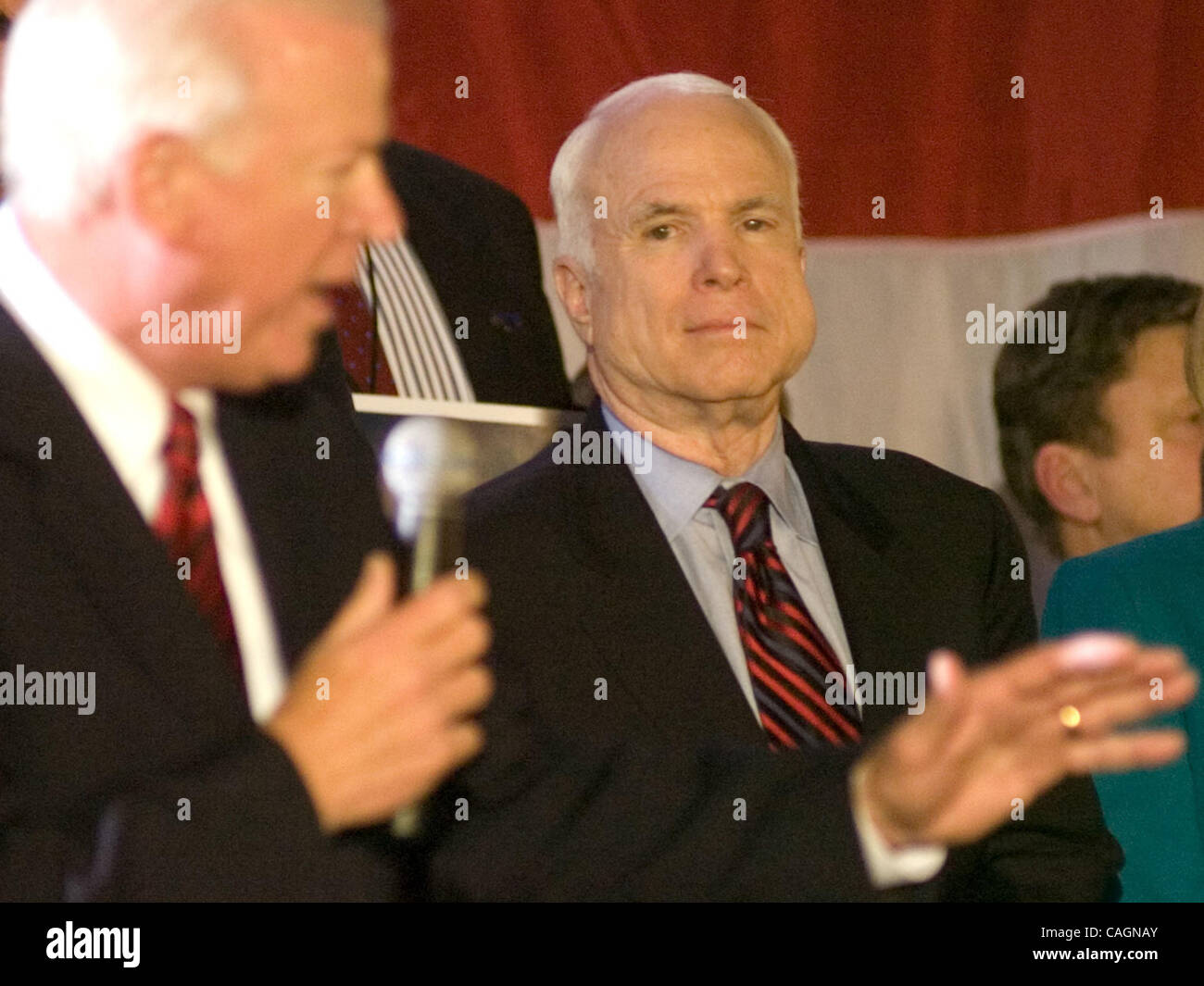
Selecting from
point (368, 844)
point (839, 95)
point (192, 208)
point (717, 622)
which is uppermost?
point (839, 95)

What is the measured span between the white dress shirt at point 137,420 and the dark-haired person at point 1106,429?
1294mm

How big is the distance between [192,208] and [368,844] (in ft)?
1.87

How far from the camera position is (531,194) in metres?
2.37

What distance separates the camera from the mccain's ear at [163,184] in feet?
4.62

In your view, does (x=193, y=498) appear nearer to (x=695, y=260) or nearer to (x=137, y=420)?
(x=137, y=420)

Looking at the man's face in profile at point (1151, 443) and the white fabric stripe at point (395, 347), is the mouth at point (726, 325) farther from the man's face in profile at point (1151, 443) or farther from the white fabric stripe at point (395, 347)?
the man's face in profile at point (1151, 443)

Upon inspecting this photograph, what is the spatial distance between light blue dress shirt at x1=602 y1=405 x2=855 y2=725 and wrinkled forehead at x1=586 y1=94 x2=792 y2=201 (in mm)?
280

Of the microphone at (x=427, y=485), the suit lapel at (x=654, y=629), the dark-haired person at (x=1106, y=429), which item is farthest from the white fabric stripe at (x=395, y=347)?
the dark-haired person at (x=1106, y=429)

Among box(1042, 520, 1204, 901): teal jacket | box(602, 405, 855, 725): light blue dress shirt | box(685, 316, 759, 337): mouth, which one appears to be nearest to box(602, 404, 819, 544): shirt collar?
box(602, 405, 855, 725): light blue dress shirt

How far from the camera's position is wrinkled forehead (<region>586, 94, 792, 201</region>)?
1.91 m

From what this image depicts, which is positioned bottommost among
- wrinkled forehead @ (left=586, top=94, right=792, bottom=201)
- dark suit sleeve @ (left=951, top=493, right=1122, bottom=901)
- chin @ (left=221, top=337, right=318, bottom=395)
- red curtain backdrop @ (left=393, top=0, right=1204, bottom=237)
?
dark suit sleeve @ (left=951, top=493, right=1122, bottom=901)

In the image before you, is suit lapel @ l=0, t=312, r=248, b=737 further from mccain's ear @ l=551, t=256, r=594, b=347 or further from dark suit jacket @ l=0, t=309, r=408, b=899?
mccain's ear @ l=551, t=256, r=594, b=347
